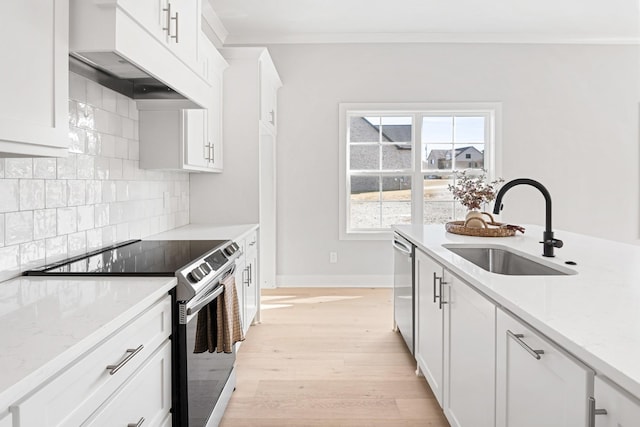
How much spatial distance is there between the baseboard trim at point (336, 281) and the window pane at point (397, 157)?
4.21ft

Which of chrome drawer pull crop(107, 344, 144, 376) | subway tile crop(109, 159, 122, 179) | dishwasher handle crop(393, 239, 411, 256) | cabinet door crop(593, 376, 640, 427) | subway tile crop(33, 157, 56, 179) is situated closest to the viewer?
cabinet door crop(593, 376, 640, 427)

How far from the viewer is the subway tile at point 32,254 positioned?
1.67 meters

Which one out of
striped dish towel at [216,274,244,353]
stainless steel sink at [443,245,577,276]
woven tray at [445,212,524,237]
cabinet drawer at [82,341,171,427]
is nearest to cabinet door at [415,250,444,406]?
stainless steel sink at [443,245,577,276]

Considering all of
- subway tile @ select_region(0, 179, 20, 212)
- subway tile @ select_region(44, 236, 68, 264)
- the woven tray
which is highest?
subway tile @ select_region(0, 179, 20, 212)

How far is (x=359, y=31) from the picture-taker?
482 centimetres

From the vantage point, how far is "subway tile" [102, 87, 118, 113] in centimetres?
238

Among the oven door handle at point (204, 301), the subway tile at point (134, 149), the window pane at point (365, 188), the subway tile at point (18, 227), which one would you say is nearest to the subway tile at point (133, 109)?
the subway tile at point (134, 149)

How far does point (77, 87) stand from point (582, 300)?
2.23 metres

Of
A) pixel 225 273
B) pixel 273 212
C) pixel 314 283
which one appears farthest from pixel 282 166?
pixel 225 273

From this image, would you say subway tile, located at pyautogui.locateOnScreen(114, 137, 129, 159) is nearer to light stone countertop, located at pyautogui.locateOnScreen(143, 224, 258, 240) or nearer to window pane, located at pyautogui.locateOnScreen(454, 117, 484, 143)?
light stone countertop, located at pyautogui.locateOnScreen(143, 224, 258, 240)

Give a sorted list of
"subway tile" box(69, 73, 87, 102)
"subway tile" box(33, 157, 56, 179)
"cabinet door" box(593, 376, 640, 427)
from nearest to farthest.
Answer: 1. "cabinet door" box(593, 376, 640, 427)
2. "subway tile" box(33, 157, 56, 179)
3. "subway tile" box(69, 73, 87, 102)

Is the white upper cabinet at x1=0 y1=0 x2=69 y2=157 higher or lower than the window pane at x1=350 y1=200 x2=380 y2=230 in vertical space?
higher

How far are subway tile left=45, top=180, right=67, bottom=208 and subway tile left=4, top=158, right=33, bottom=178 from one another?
0.13m

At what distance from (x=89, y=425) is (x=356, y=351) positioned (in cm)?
234
